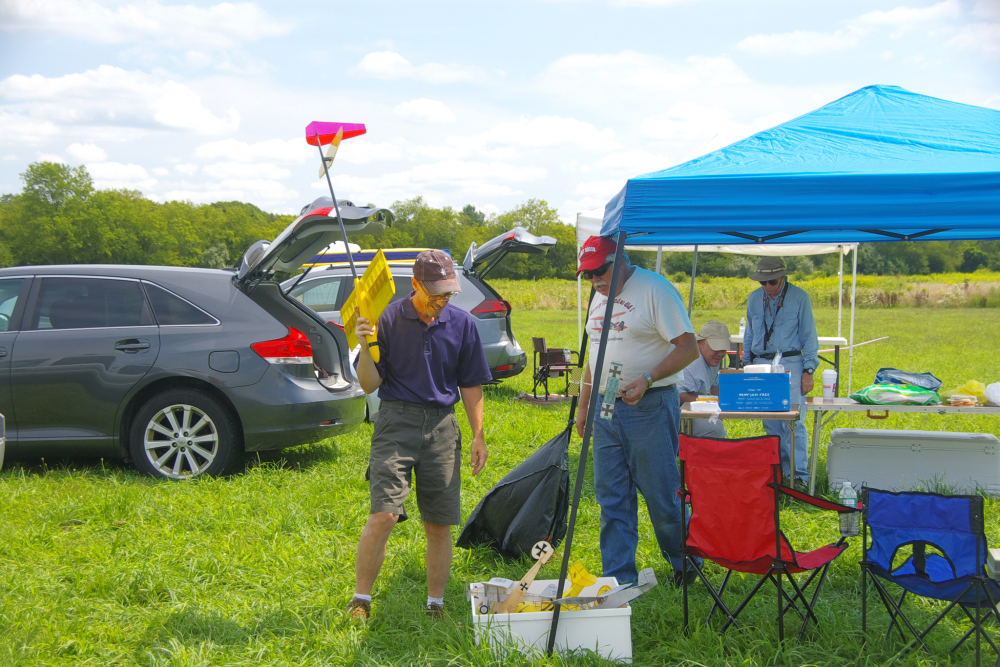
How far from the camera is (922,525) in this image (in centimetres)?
316

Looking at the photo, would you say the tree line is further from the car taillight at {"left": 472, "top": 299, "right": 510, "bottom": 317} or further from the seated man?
the seated man

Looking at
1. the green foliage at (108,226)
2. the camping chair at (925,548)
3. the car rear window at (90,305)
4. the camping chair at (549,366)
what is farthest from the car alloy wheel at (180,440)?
the green foliage at (108,226)

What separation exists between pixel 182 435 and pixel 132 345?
0.71 m

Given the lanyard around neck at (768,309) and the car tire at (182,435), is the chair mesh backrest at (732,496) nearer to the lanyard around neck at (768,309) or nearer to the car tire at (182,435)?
the lanyard around neck at (768,309)

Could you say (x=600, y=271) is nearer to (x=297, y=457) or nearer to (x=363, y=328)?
(x=363, y=328)

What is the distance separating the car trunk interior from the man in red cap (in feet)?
8.61

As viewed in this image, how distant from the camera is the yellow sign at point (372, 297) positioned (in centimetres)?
286

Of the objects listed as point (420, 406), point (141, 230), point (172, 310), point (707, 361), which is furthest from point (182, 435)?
point (141, 230)

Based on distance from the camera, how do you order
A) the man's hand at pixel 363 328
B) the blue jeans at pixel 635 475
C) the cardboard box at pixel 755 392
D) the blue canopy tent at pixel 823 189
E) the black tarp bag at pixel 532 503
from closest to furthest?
1. the blue canopy tent at pixel 823 189
2. the man's hand at pixel 363 328
3. the blue jeans at pixel 635 475
4. the black tarp bag at pixel 532 503
5. the cardboard box at pixel 755 392

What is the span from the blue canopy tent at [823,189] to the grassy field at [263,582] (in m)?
0.75

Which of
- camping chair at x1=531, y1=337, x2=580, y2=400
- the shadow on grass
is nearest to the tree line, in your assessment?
camping chair at x1=531, y1=337, x2=580, y2=400

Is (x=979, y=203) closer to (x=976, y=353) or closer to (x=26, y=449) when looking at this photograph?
(x=26, y=449)

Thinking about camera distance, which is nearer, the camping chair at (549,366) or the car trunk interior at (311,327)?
the car trunk interior at (311,327)

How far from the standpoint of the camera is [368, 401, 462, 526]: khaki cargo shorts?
3.10m
